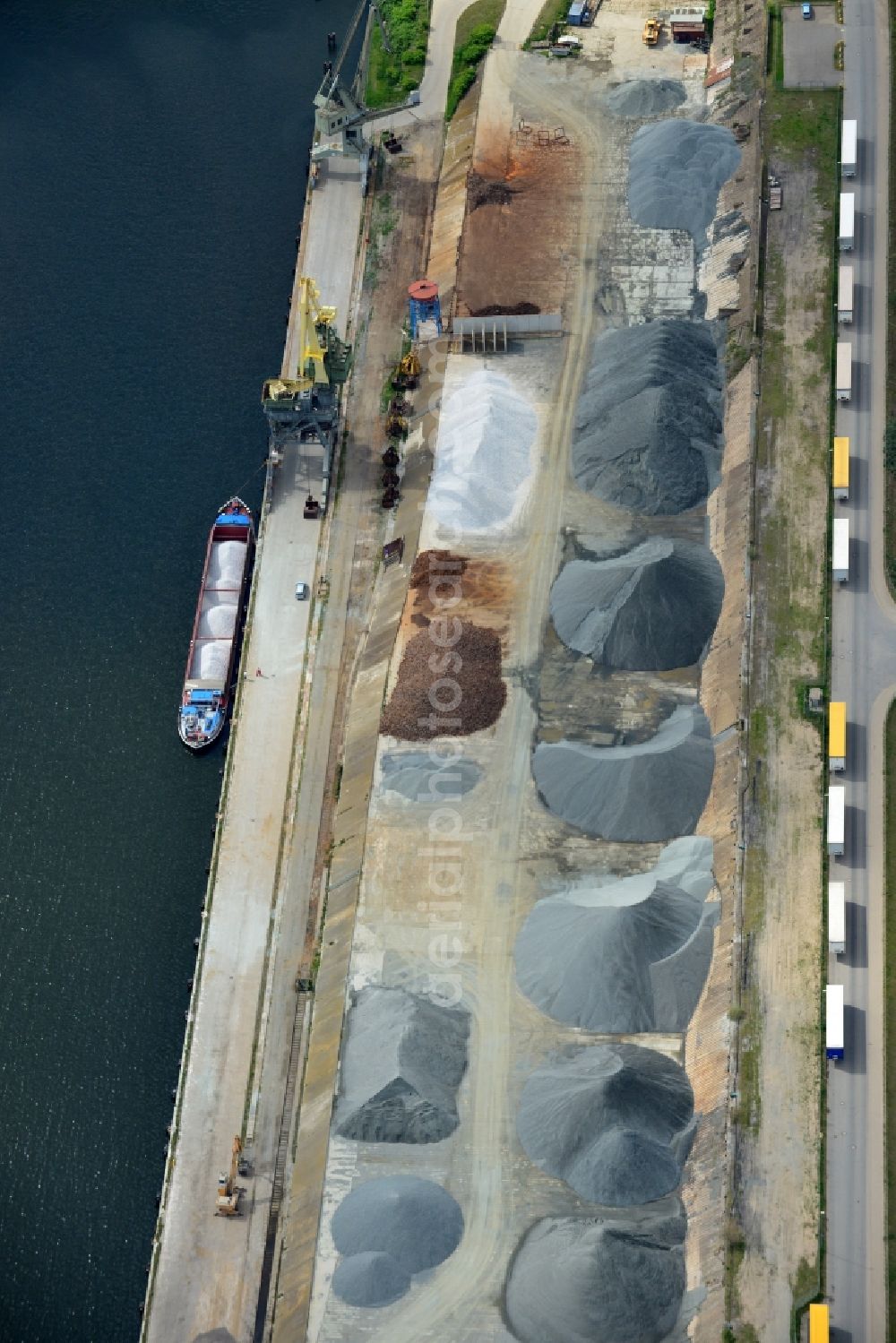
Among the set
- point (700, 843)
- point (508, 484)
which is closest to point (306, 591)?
point (508, 484)

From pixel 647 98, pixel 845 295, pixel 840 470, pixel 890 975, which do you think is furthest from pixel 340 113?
pixel 890 975

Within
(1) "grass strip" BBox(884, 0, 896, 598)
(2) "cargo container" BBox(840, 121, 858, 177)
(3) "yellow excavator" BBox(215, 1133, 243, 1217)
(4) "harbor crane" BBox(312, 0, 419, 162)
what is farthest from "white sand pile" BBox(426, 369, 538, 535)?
(3) "yellow excavator" BBox(215, 1133, 243, 1217)

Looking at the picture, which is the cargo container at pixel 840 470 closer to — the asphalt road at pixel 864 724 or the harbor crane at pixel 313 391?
the asphalt road at pixel 864 724

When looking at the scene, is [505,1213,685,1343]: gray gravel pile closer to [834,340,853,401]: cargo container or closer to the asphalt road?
the asphalt road

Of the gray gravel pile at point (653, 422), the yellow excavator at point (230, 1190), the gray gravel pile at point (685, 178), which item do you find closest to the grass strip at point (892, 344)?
the gray gravel pile at point (653, 422)

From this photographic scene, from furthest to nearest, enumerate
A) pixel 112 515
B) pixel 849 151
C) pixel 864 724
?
pixel 849 151, pixel 112 515, pixel 864 724

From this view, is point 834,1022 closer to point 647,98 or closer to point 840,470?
point 840,470
